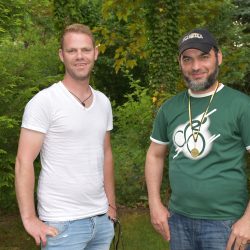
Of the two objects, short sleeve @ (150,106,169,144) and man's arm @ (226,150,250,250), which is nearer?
man's arm @ (226,150,250,250)

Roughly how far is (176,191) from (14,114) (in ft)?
9.49

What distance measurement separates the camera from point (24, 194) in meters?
3.01

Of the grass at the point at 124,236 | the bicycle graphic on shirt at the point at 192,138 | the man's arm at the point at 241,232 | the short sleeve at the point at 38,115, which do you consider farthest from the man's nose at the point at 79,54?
the grass at the point at 124,236

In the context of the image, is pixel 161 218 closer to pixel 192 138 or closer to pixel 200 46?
pixel 192 138

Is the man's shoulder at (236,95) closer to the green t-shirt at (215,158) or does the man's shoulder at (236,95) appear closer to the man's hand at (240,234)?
Answer: the green t-shirt at (215,158)

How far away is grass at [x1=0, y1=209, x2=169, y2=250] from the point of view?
256 inches

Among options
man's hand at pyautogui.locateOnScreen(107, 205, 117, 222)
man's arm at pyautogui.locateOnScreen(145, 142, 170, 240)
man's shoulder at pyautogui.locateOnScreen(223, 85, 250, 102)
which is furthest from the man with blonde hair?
man's shoulder at pyautogui.locateOnScreen(223, 85, 250, 102)

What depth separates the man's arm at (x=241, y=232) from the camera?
115 inches

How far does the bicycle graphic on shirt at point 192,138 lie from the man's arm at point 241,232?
1.52ft

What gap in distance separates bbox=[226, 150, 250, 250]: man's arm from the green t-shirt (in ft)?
0.33

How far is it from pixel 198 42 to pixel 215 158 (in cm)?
78

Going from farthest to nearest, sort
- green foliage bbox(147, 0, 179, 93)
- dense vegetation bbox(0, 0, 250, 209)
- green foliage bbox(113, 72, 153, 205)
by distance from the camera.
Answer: green foliage bbox(113, 72, 153, 205), green foliage bbox(147, 0, 179, 93), dense vegetation bbox(0, 0, 250, 209)

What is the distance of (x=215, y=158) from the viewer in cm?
300

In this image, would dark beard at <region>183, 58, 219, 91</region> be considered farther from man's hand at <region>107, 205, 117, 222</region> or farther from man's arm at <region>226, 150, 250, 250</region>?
man's hand at <region>107, 205, 117, 222</region>
